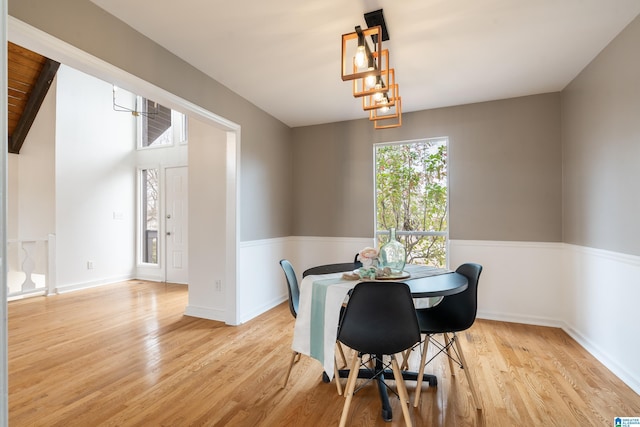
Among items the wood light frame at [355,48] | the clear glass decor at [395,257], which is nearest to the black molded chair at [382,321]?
the clear glass decor at [395,257]

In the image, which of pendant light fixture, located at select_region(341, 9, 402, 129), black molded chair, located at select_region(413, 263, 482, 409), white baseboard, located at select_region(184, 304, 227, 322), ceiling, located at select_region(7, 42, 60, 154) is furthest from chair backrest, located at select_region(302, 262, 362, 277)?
ceiling, located at select_region(7, 42, 60, 154)

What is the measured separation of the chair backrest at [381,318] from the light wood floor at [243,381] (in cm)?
54

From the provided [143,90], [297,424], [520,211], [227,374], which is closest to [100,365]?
[227,374]

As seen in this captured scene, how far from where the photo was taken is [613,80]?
2416 mm

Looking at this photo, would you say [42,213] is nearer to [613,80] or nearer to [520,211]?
[520,211]

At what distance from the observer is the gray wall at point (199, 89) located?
1.84 metres

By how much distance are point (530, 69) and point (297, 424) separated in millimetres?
3534

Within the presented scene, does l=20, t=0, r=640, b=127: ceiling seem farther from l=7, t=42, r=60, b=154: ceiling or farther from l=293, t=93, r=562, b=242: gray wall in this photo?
l=7, t=42, r=60, b=154: ceiling

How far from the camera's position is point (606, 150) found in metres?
2.53

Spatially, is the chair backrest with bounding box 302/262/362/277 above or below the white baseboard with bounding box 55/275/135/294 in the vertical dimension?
above

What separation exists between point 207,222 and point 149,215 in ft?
10.3

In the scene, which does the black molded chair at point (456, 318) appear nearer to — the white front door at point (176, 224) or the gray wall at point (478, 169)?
the gray wall at point (478, 169)

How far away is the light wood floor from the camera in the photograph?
6.06 ft

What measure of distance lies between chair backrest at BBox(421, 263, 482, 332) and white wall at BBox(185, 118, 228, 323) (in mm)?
2319
